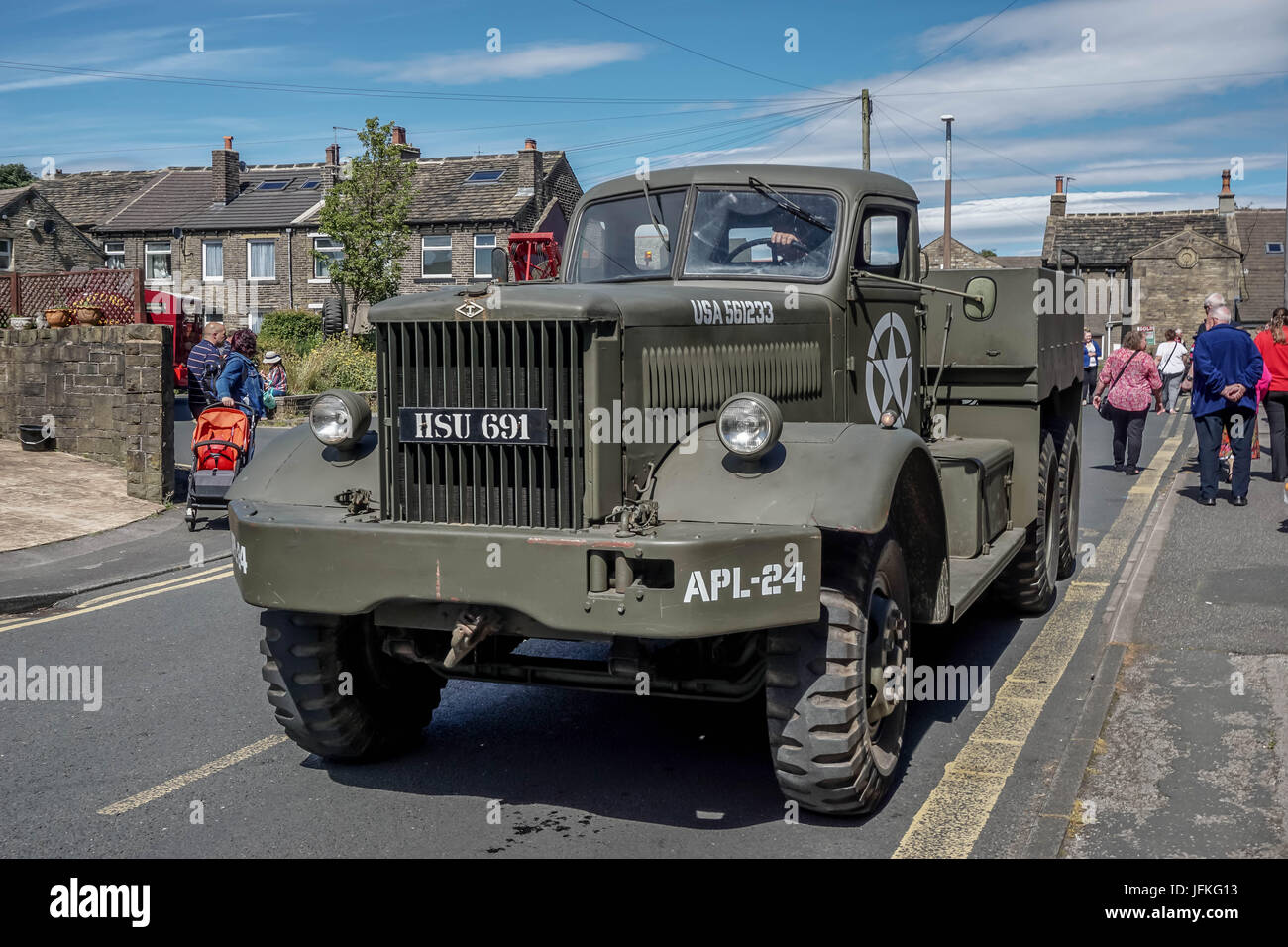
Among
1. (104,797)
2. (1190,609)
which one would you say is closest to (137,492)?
(104,797)

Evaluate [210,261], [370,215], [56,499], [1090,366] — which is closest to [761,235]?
[56,499]

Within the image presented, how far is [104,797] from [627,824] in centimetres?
210

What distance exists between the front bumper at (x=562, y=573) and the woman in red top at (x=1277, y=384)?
1091cm

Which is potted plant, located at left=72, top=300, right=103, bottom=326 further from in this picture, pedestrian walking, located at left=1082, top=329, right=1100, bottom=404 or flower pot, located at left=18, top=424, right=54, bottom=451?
pedestrian walking, located at left=1082, top=329, right=1100, bottom=404

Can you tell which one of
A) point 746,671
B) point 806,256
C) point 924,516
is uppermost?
point 806,256

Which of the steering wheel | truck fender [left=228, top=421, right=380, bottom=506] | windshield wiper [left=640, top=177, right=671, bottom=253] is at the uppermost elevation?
windshield wiper [left=640, top=177, right=671, bottom=253]

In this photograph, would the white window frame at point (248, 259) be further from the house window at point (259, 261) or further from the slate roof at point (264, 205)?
the slate roof at point (264, 205)

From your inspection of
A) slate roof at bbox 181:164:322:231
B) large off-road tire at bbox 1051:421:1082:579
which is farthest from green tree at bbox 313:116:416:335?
large off-road tire at bbox 1051:421:1082:579

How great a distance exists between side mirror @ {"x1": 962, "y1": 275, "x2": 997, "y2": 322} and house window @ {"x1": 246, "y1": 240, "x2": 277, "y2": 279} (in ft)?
131

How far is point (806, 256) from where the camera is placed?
→ 596 cm

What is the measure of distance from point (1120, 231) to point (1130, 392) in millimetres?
53934

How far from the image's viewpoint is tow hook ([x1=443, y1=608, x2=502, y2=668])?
14.2 feet

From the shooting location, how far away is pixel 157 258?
46.5m
